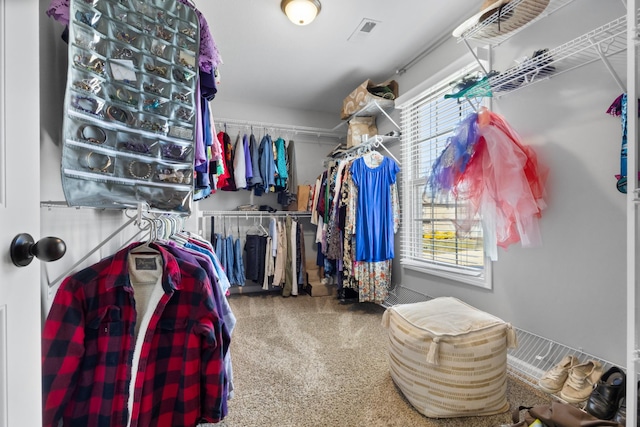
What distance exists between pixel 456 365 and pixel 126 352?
129 cm

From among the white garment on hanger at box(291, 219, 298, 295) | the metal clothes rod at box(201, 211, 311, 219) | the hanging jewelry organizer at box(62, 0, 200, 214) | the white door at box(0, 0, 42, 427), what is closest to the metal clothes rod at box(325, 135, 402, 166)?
the metal clothes rod at box(201, 211, 311, 219)

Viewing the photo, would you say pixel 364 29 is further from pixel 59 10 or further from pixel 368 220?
pixel 59 10

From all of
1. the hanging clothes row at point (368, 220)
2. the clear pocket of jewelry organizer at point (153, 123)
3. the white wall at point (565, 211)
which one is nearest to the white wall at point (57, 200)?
the white wall at point (565, 211)

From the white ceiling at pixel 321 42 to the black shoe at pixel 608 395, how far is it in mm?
2230

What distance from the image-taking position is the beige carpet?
142 centimetres

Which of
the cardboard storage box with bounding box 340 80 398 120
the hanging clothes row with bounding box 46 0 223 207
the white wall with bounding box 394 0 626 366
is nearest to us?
the hanging clothes row with bounding box 46 0 223 207

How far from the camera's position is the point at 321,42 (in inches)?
101

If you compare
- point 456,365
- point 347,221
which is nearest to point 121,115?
point 456,365

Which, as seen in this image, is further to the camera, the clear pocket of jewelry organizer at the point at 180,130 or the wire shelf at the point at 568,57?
the wire shelf at the point at 568,57

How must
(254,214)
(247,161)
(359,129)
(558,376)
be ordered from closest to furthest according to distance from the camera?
(558,376) < (359,129) < (247,161) < (254,214)

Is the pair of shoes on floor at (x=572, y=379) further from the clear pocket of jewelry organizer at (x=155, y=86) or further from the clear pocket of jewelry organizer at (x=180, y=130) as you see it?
the clear pocket of jewelry organizer at (x=155, y=86)

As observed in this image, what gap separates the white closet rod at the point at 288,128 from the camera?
373cm

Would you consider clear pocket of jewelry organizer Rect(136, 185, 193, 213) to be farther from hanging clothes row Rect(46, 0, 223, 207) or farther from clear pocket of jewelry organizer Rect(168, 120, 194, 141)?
clear pocket of jewelry organizer Rect(168, 120, 194, 141)

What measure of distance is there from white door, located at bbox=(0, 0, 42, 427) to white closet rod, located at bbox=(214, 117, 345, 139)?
3213mm
